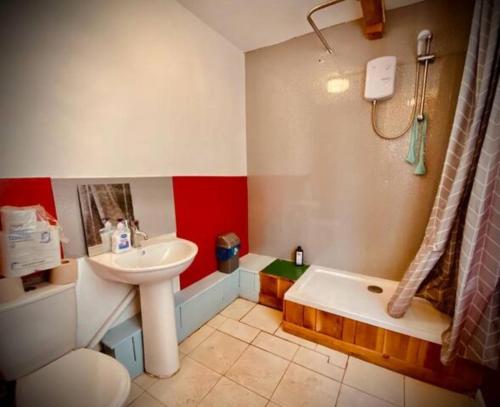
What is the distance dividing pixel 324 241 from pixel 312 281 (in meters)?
0.41

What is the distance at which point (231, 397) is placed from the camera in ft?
4.41

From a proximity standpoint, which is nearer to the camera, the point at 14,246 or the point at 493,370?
the point at 14,246

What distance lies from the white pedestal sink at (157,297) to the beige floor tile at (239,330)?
500 millimetres

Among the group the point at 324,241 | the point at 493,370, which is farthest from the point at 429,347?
the point at 324,241

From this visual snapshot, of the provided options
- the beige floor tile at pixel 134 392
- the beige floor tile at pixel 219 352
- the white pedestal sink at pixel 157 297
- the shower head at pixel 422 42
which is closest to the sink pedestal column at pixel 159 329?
the white pedestal sink at pixel 157 297

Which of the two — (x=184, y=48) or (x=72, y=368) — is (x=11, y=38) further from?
(x=72, y=368)

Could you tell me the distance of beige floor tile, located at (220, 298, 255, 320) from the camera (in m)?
2.11

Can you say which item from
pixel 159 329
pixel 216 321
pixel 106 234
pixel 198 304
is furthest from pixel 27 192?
pixel 216 321

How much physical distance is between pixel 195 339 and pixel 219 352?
242 millimetres

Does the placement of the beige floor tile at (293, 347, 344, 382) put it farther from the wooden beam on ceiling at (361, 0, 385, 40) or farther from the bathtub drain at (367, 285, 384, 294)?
the wooden beam on ceiling at (361, 0, 385, 40)

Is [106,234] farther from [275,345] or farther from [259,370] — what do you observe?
[275,345]

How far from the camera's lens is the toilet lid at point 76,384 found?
89 centimetres

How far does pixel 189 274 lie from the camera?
6.47ft

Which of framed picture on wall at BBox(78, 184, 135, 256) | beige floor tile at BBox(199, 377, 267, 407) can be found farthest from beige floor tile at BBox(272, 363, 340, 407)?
framed picture on wall at BBox(78, 184, 135, 256)
